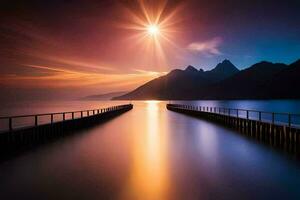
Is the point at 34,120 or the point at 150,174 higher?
the point at 150,174

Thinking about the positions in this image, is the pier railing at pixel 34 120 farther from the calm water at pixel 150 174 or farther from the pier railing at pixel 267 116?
the pier railing at pixel 267 116

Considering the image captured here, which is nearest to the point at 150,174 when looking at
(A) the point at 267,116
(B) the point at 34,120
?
(B) the point at 34,120

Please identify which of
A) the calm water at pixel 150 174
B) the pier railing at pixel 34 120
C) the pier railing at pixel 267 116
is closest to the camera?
the calm water at pixel 150 174

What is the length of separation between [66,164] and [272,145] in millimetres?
14253

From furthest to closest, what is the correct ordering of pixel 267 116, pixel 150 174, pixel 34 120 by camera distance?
pixel 267 116
pixel 34 120
pixel 150 174

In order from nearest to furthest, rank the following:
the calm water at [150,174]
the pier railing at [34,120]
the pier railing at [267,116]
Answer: the calm water at [150,174] < the pier railing at [34,120] < the pier railing at [267,116]

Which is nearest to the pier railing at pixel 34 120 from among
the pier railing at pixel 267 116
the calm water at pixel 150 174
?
the calm water at pixel 150 174

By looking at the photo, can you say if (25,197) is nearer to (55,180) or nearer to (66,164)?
(55,180)

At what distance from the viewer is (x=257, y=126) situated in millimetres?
27141

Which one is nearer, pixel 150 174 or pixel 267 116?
pixel 150 174

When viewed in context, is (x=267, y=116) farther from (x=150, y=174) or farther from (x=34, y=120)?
(x=150, y=174)

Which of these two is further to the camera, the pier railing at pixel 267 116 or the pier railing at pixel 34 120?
the pier railing at pixel 267 116

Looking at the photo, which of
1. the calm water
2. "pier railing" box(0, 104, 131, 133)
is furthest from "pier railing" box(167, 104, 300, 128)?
"pier railing" box(0, 104, 131, 133)

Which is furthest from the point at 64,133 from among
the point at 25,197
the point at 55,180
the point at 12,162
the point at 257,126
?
the point at 25,197
